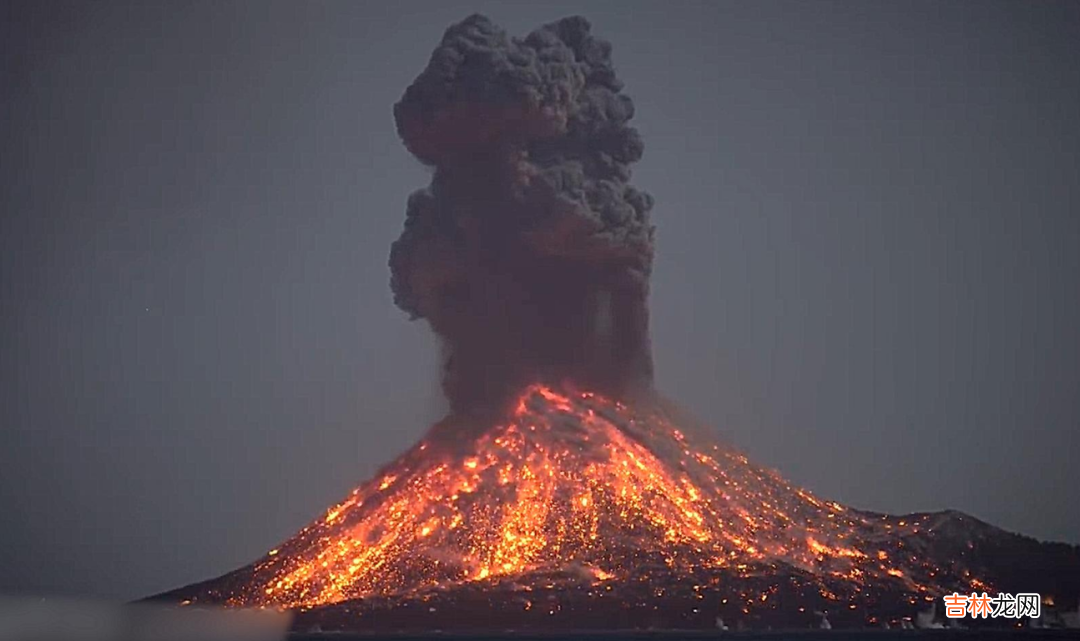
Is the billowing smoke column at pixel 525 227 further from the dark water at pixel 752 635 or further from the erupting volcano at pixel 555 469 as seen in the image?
the dark water at pixel 752 635

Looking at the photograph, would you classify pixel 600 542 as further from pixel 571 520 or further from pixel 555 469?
pixel 555 469

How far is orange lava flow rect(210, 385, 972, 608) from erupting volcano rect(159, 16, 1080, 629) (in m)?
0.04

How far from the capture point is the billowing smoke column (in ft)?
80.1

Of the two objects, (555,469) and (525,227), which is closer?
(555,469)

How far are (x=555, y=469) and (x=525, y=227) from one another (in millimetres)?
4185

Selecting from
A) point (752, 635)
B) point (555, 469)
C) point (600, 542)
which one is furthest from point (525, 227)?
point (752, 635)

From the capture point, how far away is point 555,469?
2608cm

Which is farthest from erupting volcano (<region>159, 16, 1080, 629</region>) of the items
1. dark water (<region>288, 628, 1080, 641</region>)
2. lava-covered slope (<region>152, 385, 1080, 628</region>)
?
dark water (<region>288, 628, 1080, 641</region>)

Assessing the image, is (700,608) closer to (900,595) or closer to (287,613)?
(900,595)

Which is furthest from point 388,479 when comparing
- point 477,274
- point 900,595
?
point 900,595

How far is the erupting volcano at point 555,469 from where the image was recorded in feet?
69.9

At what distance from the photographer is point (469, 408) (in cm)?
2514

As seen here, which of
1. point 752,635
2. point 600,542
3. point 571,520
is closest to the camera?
point 752,635

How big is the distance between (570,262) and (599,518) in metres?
4.77
